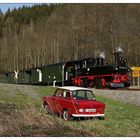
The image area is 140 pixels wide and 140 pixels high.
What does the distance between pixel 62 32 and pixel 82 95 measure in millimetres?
3620

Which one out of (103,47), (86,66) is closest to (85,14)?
(103,47)

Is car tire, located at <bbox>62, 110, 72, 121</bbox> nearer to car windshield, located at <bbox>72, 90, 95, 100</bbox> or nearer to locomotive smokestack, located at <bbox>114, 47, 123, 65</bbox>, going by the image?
car windshield, located at <bbox>72, 90, 95, 100</bbox>

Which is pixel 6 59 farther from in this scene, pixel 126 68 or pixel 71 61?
pixel 126 68

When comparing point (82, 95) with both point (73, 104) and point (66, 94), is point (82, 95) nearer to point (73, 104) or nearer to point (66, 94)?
point (66, 94)

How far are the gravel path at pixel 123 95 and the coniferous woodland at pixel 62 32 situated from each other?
1.89 metres

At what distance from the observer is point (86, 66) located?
21922 millimetres

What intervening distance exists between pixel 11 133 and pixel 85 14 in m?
6.26

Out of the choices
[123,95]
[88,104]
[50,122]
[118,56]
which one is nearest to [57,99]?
[88,104]

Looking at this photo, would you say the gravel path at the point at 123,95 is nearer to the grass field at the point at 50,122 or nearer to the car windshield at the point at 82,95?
the grass field at the point at 50,122

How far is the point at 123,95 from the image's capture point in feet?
64.6

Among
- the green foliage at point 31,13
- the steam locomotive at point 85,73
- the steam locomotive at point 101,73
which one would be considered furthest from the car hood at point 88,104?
the steam locomotive at point 101,73

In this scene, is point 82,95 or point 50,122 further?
point 82,95

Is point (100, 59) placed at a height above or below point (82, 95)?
above

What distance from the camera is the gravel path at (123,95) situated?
1905 cm
